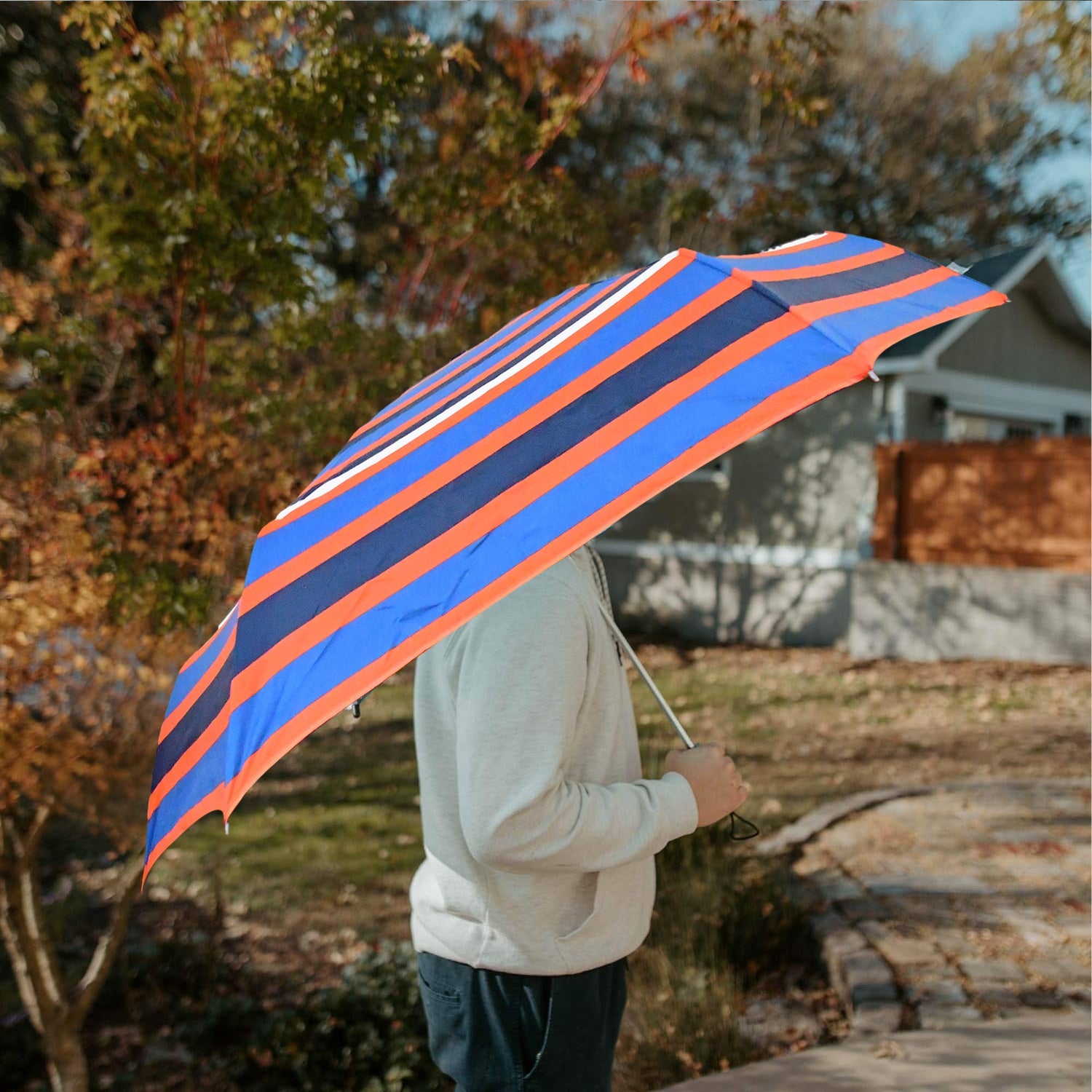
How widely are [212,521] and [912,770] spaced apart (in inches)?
216

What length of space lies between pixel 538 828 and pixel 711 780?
40 centimetres

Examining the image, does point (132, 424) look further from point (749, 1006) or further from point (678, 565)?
point (678, 565)

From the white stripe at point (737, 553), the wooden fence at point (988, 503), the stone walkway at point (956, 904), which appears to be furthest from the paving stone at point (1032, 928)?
the white stripe at point (737, 553)

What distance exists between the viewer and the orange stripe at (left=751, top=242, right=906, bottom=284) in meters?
1.79

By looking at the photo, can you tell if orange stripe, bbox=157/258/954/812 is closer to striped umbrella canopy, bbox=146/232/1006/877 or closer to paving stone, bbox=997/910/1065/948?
striped umbrella canopy, bbox=146/232/1006/877

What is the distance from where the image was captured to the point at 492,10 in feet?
36.2

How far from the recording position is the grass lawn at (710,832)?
3816 mm

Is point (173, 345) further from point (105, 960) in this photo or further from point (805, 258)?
point (805, 258)

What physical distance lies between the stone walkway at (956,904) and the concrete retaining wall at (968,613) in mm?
4769

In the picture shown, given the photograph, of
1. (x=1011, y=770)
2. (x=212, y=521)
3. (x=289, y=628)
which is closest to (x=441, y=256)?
(x=212, y=521)

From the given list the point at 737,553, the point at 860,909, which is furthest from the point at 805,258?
the point at 737,553

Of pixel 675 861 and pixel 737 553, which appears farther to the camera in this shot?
pixel 737 553

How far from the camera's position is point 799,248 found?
217 centimetres

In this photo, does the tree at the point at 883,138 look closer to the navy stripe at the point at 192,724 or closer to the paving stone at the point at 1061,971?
the paving stone at the point at 1061,971
